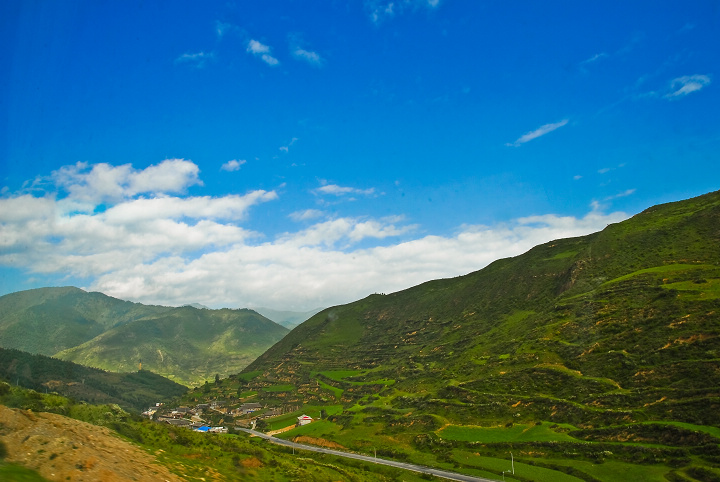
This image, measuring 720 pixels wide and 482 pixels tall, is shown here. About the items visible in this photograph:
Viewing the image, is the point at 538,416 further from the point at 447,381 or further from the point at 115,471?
the point at 115,471

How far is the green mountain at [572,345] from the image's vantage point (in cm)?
6203

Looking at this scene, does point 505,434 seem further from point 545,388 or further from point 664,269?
point 664,269

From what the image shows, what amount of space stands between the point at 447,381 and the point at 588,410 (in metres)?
38.4

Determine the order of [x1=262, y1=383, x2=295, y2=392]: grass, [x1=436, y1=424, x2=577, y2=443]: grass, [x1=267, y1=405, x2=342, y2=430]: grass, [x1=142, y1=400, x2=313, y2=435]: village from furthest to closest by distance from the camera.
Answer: [x1=262, y1=383, x2=295, y2=392]: grass
[x1=142, y1=400, x2=313, y2=435]: village
[x1=267, y1=405, x2=342, y2=430]: grass
[x1=436, y1=424, x2=577, y2=443]: grass

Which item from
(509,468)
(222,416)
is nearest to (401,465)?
(509,468)

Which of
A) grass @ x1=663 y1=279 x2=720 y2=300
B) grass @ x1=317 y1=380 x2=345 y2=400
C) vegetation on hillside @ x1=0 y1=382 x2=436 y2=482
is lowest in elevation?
grass @ x1=317 y1=380 x2=345 y2=400

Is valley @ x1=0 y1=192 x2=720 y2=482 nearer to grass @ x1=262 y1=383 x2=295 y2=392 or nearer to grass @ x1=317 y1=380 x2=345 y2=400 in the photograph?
grass @ x1=317 y1=380 x2=345 y2=400

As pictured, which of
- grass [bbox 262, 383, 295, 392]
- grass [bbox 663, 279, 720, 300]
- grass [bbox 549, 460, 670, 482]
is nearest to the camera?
grass [bbox 549, 460, 670, 482]

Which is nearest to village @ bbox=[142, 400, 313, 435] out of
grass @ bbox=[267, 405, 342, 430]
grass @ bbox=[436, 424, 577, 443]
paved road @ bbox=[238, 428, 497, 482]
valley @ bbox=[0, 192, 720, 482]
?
valley @ bbox=[0, 192, 720, 482]

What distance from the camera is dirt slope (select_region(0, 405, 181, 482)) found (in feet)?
64.0

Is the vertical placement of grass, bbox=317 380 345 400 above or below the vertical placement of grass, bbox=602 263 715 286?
below

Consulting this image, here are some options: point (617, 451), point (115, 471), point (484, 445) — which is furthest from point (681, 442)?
point (115, 471)

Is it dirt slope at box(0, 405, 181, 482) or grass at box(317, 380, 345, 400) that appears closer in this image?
dirt slope at box(0, 405, 181, 482)

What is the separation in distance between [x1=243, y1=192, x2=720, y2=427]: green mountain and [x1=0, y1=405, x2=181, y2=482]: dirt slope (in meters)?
59.5
